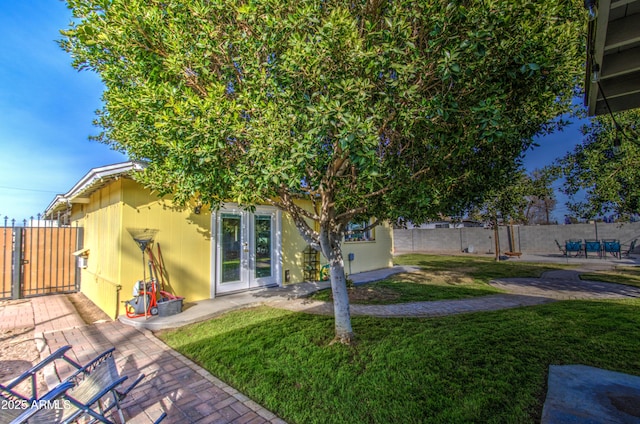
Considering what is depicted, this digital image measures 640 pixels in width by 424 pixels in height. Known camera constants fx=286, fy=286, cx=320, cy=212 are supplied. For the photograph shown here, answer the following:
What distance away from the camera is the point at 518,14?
2.82 m

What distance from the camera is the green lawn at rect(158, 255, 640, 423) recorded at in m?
2.76

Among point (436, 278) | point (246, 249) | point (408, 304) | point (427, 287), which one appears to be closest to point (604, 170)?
point (427, 287)

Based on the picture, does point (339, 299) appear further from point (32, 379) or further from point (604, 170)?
point (604, 170)

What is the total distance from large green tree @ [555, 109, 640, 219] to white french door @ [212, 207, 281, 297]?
8133mm

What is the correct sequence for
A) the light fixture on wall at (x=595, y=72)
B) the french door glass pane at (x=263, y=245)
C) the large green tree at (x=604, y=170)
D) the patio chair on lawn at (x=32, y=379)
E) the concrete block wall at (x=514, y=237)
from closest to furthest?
1. the patio chair on lawn at (x=32, y=379)
2. the light fixture on wall at (x=595, y=72)
3. the large green tree at (x=604, y=170)
4. the french door glass pane at (x=263, y=245)
5. the concrete block wall at (x=514, y=237)

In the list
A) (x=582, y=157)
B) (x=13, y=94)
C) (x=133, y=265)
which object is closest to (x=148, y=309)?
(x=133, y=265)

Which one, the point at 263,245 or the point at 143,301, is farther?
the point at 263,245

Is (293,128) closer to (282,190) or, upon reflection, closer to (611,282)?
(282,190)

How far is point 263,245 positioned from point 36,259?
261 inches

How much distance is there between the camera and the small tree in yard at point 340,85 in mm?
2693

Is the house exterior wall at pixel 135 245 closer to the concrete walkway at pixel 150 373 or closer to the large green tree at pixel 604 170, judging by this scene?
the concrete walkway at pixel 150 373

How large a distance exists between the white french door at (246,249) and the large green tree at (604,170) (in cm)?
813

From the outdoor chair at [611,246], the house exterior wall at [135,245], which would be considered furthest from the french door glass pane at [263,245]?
the outdoor chair at [611,246]

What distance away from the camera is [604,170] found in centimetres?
691
